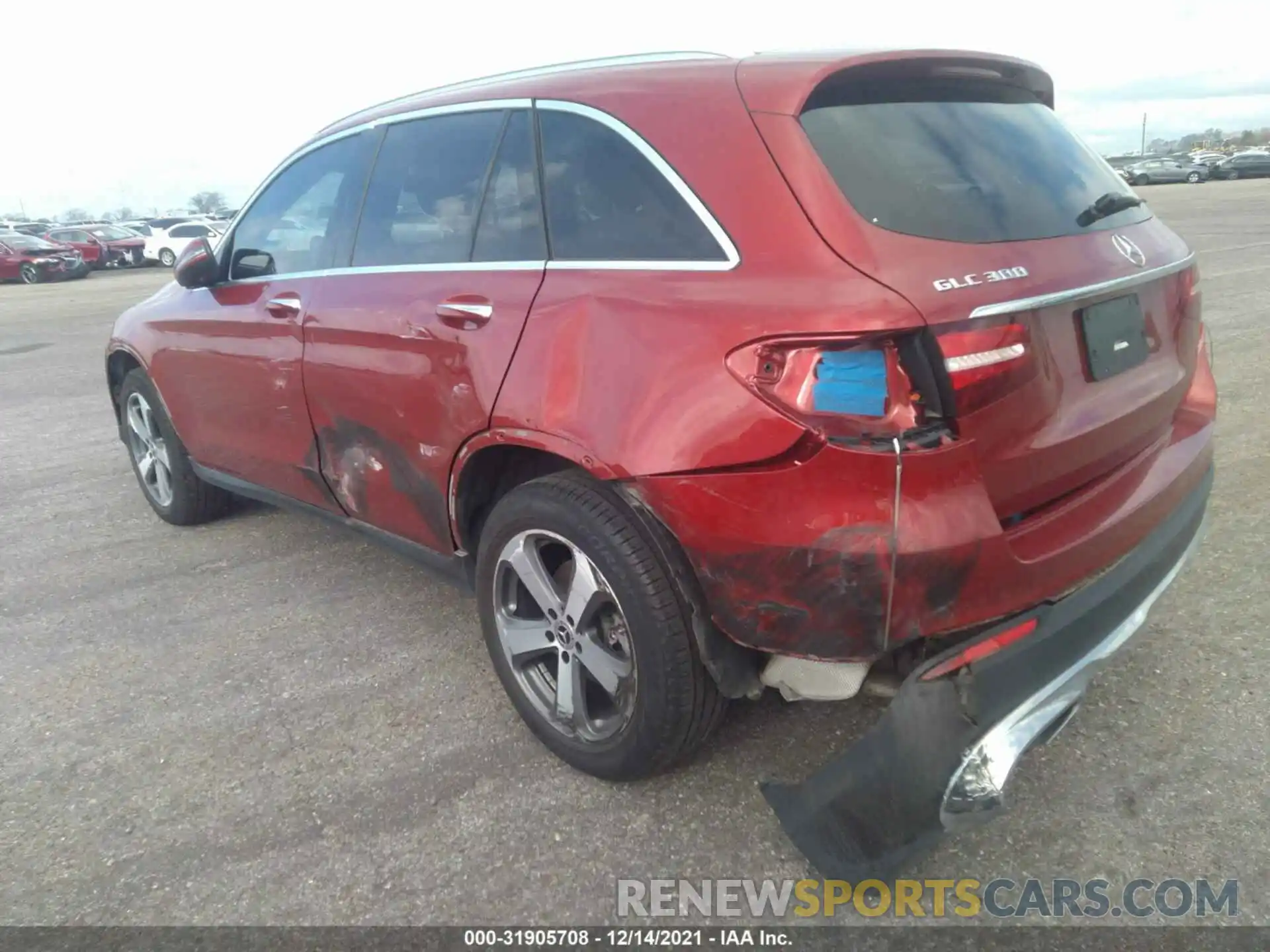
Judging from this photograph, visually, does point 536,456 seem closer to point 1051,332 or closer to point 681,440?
point 681,440

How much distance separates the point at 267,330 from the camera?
12.1 ft

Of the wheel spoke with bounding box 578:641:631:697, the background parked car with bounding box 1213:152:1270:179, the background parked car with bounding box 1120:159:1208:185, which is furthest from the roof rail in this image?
the background parked car with bounding box 1213:152:1270:179

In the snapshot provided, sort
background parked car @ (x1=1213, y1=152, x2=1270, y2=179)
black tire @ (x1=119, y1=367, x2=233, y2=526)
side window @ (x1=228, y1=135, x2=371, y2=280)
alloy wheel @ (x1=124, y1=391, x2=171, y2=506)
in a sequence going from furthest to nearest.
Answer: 1. background parked car @ (x1=1213, y1=152, x2=1270, y2=179)
2. alloy wheel @ (x1=124, y1=391, x2=171, y2=506)
3. black tire @ (x1=119, y1=367, x2=233, y2=526)
4. side window @ (x1=228, y1=135, x2=371, y2=280)

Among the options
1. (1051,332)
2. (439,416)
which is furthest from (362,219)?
(1051,332)

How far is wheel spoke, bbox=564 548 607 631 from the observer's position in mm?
2527

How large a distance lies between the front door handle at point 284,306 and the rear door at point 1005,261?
77.7 inches

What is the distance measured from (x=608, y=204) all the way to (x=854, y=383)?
3.02 feet

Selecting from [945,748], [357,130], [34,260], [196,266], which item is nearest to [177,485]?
[196,266]

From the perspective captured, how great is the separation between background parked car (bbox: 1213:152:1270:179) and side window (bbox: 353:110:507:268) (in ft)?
185

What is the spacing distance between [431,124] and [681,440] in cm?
167

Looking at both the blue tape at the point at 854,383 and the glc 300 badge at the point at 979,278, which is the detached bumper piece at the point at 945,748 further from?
the glc 300 badge at the point at 979,278

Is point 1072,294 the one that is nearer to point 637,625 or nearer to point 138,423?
point 637,625

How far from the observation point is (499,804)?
268cm

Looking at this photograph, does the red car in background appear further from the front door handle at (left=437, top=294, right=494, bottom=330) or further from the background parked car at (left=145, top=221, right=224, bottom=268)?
the front door handle at (left=437, top=294, right=494, bottom=330)
